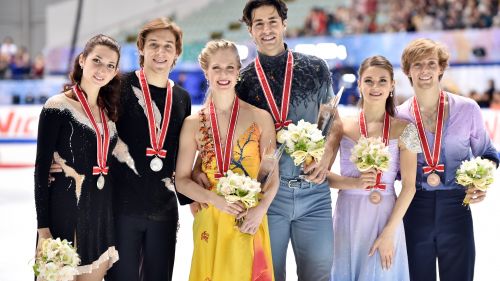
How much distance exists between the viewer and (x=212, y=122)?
3678 millimetres

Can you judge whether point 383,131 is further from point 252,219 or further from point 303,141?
point 252,219

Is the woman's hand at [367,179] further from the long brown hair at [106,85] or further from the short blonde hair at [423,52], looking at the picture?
the long brown hair at [106,85]

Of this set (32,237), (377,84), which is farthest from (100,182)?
(32,237)

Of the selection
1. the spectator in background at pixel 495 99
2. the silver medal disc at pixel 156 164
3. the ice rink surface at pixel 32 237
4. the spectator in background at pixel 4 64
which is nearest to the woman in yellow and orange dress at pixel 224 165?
the silver medal disc at pixel 156 164

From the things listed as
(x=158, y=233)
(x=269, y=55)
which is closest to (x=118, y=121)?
(x=158, y=233)

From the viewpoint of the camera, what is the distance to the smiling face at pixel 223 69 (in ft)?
12.0

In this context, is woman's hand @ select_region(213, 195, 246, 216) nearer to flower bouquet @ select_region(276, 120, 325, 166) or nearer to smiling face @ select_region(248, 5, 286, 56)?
flower bouquet @ select_region(276, 120, 325, 166)

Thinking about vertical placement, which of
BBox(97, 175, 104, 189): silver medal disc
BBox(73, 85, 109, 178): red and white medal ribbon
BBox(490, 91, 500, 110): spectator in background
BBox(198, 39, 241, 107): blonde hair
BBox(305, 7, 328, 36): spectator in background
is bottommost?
BBox(97, 175, 104, 189): silver medal disc

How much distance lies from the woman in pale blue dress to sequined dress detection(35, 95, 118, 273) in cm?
129

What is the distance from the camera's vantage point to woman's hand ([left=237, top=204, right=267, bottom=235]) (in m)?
3.55

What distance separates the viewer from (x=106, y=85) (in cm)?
375

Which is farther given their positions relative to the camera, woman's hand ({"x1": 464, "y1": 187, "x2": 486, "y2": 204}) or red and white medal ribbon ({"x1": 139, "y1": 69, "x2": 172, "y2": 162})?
woman's hand ({"x1": 464, "y1": 187, "x2": 486, "y2": 204})

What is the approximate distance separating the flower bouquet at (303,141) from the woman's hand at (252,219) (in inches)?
11.7

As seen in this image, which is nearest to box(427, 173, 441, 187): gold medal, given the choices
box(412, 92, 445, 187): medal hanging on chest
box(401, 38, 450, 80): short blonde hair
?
box(412, 92, 445, 187): medal hanging on chest
